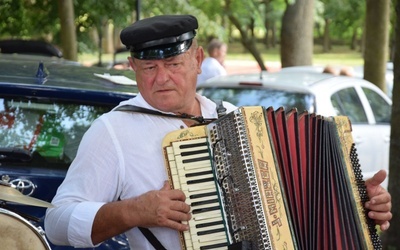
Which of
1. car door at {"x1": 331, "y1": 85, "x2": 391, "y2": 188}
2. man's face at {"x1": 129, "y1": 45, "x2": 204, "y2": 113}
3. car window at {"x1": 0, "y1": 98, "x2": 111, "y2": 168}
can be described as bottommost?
car door at {"x1": 331, "y1": 85, "x2": 391, "y2": 188}

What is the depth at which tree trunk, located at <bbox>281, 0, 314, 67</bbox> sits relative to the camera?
15.5m

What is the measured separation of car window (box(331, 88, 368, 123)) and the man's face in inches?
247

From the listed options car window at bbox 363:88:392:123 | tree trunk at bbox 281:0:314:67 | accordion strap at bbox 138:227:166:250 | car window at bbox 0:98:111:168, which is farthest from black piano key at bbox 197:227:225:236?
tree trunk at bbox 281:0:314:67

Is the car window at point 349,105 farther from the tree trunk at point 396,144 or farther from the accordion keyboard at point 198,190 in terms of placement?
the accordion keyboard at point 198,190

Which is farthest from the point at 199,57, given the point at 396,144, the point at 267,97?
the point at 267,97

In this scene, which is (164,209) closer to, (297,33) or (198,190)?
(198,190)

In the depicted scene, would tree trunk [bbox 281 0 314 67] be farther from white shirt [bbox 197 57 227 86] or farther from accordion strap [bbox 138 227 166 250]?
accordion strap [bbox 138 227 166 250]

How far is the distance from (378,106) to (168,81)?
7630 millimetres

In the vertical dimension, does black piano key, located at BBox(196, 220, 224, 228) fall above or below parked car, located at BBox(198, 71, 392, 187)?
above

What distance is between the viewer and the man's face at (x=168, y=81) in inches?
147

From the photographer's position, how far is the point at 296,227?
11.8ft

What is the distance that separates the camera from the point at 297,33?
1562cm

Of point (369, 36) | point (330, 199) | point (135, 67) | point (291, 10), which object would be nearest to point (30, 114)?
point (135, 67)

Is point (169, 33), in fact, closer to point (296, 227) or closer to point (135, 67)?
point (135, 67)
